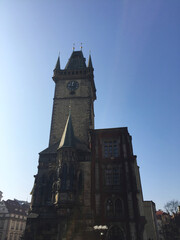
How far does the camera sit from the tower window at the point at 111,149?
103 feet

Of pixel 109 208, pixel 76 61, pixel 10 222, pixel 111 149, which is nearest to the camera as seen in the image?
pixel 109 208

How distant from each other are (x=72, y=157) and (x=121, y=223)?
11.1 meters

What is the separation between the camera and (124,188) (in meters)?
28.2

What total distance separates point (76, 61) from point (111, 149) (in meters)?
26.7

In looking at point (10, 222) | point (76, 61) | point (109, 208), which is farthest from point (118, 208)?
point (10, 222)

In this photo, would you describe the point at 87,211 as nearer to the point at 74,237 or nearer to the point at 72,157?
the point at 74,237

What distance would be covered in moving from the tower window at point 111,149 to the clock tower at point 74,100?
5.32m

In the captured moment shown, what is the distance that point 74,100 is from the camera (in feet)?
135

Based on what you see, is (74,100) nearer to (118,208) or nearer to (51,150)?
(51,150)

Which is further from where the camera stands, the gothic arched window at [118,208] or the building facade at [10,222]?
the building facade at [10,222]

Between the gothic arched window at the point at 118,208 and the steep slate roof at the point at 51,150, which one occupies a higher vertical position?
the steep slate roof at the point at 51,150

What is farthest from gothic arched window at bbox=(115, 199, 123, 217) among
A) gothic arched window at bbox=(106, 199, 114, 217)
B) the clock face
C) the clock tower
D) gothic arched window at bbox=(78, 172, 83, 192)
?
the clock face

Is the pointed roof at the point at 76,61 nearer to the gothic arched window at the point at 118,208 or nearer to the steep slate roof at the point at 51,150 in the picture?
the steep slate roof at the point at 51,150


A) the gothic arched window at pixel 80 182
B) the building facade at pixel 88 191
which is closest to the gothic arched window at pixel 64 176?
the building facade at pixel 88 191
